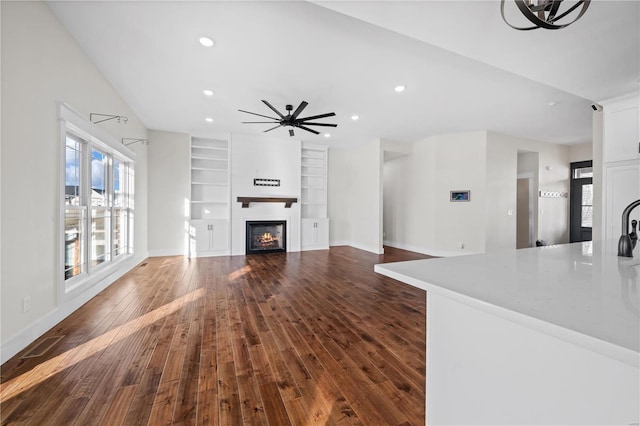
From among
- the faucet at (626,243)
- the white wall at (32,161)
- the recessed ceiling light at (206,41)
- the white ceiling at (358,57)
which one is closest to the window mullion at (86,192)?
the white wall at (32,161)

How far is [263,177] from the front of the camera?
6.65 m

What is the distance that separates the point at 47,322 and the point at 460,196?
708 centimetres

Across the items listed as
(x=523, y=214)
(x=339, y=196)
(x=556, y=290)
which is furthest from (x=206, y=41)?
(x=523, y=214)

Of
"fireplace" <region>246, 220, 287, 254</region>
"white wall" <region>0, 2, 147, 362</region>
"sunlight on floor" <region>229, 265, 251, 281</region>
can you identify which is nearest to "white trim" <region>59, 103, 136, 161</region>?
"white wall" <region>0, 2, 147, 362</region>

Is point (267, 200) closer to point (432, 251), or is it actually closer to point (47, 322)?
point (432, 251)

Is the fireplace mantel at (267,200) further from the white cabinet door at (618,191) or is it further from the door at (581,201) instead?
the door at (581,201)

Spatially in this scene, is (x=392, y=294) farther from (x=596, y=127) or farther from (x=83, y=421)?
(x=596, y=127)

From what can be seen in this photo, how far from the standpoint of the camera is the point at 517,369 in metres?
0.74

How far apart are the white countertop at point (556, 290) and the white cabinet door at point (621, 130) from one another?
3009 millimetres

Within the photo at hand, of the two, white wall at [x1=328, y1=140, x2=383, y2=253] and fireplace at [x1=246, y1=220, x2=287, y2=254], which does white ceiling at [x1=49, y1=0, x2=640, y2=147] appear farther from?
fireplace at [x1=246, y1=220, x2=287, y2=254]

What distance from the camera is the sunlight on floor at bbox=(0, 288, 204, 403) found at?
65.9 inches

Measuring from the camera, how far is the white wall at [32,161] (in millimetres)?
1957

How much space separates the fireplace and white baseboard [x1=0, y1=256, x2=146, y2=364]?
3026 millimetres

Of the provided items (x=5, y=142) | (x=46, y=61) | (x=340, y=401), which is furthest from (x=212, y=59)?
(x=340, y=401)
